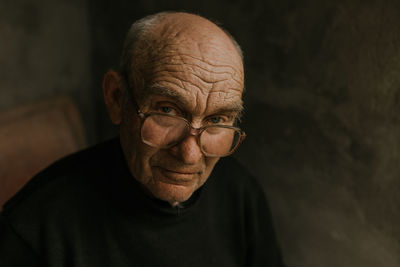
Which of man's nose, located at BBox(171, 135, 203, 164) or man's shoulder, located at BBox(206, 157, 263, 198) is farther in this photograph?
man's shoulder, located at BBox(206, 157, 263, 198)

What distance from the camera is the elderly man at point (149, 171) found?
1.21m

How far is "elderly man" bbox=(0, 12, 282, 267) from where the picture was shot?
47.5 inches

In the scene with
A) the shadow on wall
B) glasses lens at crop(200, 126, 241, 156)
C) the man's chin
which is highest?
glasses lens at crop(200, 126, 241, 156)

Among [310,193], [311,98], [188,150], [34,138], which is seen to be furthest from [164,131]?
[34,138]

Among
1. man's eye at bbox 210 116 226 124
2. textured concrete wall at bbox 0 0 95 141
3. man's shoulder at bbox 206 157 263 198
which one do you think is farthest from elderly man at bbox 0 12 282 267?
textured concrete wall at bbox 0 0 95 141

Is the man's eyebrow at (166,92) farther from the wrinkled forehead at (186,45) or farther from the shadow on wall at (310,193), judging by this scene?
the shadow on wall at (310,193)

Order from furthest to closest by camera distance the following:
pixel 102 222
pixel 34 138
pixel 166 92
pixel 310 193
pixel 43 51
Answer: pixel 43 51 < pixel 34 138 < pixel 310 193 < pixel 102 222 < pixel 166 92

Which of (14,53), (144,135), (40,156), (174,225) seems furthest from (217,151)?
(14,53)

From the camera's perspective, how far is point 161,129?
4.05 feet

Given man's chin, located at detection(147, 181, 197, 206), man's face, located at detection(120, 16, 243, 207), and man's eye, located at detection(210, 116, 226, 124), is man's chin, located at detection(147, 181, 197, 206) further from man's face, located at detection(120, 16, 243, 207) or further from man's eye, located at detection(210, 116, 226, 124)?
man's eye, located at detection(210, 116, 226, 124)

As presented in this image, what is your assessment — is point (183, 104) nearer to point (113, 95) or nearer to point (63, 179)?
point (113, 95)

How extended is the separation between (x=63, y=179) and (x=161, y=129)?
1.63ft

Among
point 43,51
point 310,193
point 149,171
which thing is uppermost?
point 43,51

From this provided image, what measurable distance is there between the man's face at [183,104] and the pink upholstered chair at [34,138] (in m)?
0.98
